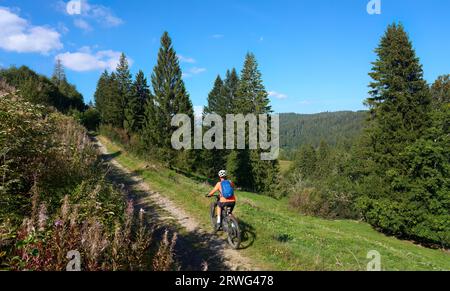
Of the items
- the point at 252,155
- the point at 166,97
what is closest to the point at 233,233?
the point at 166,97

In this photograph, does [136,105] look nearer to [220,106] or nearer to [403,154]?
[220,106]

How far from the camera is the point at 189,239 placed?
10.1 metres

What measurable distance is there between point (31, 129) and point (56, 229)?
3.95 meters

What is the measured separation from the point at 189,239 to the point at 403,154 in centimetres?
2347

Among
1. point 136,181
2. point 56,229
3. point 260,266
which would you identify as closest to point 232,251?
point 260,266

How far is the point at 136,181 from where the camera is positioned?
19.6 meters

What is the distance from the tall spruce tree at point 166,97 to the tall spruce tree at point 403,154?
2102cm

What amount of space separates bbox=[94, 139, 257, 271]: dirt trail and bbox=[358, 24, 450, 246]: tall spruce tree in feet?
70.6

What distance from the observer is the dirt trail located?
8172mm

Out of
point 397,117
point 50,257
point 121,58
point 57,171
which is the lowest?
point 50,257

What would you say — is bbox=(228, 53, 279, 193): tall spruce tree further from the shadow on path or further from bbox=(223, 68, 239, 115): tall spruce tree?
the shadow on path
